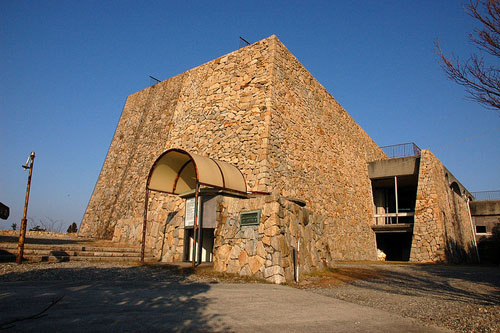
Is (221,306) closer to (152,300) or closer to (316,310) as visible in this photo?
(152,300)

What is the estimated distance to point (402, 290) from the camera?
27.1 ft

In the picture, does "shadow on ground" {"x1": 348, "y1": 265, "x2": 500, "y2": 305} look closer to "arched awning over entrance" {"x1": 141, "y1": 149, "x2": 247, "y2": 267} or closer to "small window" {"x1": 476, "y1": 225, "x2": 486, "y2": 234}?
"arched awning over entrance" {"x1": 141, "y1": 149, "x2": 247, "y2": 267}

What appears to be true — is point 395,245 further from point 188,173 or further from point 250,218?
point 250,218

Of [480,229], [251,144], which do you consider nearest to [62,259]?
[251,144]

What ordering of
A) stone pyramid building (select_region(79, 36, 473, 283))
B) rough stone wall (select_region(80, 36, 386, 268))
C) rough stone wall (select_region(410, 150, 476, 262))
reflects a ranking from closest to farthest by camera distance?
stone pyramid building (select_region(79, 36, 473, 283)), rough stone wall (select_region(80, 36, 386, 268)), rough stone wall (select_region(410, 150, 476, 262))

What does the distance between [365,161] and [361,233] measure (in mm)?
5983

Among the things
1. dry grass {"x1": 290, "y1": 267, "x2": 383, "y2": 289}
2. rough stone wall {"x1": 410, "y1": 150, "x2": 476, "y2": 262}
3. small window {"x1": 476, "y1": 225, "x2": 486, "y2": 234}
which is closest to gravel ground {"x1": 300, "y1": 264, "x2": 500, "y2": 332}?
dry grass {"x1": 290, "y1": 267, "x2": 383, "y2": 289}

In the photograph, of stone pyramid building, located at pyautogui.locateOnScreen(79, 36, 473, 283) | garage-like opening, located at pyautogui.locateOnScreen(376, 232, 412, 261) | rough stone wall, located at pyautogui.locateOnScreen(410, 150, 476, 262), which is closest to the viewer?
stone pyramid building, located at pyautogui.locateOnScreen(79, 36, 473, 283)

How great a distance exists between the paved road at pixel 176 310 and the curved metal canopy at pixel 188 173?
4497 millimetres

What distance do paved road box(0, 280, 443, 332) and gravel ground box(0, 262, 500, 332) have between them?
0.60 m

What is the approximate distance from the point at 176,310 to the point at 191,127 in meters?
12.5

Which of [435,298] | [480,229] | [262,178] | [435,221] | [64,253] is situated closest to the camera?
[435,298]

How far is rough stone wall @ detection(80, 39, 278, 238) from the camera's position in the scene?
13656 millimetres

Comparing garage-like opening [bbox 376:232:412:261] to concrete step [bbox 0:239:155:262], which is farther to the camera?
garage-like opening [bbox 376:232:412:261]
